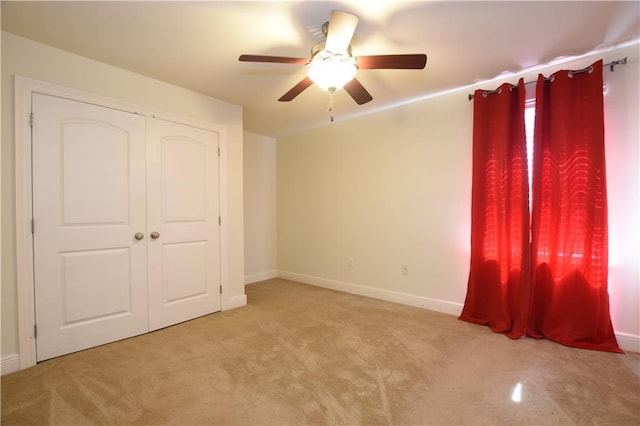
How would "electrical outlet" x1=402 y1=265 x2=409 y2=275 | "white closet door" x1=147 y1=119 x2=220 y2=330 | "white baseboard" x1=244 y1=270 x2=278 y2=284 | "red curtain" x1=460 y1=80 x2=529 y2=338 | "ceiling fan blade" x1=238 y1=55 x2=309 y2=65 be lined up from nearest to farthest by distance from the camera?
1. "ceiling fan blade" x1=238 y1=55 x2=309 y2=65
2. "red curtain" x1=460 y1=80 x2=529 y2=338
3. "white closet door" x1=147 y1=119 x2=220 y2=330
4. "electrical outlet" x1=402 y1=265 x2=409 y2=275
5. "white baseboard" x1=244 y1=270 x2=278 y2=284

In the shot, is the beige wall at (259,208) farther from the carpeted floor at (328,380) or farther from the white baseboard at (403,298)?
the carpeted floor at (328,380)

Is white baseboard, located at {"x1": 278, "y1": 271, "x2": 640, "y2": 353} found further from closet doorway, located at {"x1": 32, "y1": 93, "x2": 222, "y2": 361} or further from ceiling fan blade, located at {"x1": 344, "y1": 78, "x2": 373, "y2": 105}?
ceiling fan blade, located at {"x1": 344, "y1": 78, "x2": 373, "y2": 105}

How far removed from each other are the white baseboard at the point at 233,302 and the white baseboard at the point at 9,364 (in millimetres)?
1615

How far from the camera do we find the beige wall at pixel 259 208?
4.53m

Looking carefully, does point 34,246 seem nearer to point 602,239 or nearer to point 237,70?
point 237,70

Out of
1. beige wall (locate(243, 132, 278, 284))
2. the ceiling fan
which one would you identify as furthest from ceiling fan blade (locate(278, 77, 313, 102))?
beige wall (locate(243, 132, 278, 284))

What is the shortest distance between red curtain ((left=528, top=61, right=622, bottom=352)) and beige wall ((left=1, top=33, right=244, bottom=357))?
3052 mm

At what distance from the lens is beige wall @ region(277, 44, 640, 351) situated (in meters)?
2.25

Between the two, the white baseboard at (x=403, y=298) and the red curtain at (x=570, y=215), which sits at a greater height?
the red curtain at (x=570, y=215)

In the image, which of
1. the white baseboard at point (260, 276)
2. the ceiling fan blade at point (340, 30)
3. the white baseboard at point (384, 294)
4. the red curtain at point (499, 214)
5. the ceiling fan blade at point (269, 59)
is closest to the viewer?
the ceiling fan blade at point (340, 30)

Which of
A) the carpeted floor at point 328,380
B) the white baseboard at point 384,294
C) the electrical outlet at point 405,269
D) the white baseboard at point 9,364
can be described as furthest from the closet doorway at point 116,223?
the electrical outlet at point 405,269

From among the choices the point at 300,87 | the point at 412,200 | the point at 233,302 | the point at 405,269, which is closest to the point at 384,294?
the point at 405,269

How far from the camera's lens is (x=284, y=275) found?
482 centimetres

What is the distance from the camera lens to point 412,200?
3359mm
